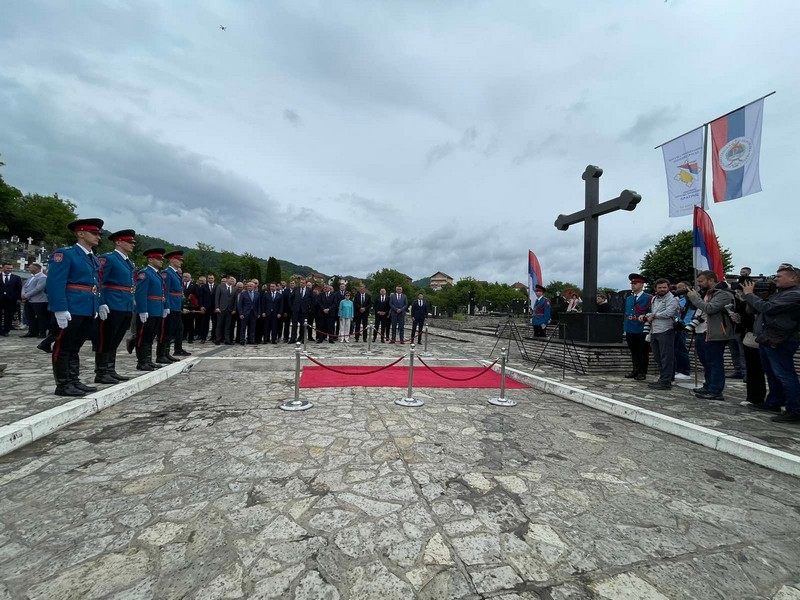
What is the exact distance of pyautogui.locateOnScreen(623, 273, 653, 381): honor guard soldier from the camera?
24.3 ft

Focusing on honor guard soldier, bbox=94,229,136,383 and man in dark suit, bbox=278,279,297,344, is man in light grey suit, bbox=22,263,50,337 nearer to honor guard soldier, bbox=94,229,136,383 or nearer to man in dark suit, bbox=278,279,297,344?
man in dark suit, bbox=278,279,297,344

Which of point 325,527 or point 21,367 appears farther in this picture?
point 21,367

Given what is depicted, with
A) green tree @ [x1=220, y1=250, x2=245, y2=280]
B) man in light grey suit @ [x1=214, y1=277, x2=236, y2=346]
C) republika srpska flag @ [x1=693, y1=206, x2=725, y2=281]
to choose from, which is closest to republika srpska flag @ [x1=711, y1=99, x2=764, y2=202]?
republika srpska flag @ [x1=693, y1=206, x2=725, y2=281]

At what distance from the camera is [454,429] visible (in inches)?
164

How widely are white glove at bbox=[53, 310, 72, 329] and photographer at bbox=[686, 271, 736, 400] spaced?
360 inches

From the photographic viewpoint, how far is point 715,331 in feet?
19.1

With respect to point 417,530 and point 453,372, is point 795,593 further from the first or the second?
point 453,372

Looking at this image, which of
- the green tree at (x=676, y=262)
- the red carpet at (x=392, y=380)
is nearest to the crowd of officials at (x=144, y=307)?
the red carpet at (x=392, y=380)

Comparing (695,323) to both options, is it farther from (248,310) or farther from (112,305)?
(248,310)

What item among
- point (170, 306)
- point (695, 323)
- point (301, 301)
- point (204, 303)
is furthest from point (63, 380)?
point (695, 323)

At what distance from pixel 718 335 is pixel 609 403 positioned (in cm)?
236

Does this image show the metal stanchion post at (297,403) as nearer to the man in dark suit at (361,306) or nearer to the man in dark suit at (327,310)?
the man in dark suit at (327,310)

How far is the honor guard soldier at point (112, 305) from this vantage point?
5332 millimetres

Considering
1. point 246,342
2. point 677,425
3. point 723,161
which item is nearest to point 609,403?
point 677,425
